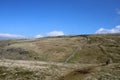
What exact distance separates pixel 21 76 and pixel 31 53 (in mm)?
105549

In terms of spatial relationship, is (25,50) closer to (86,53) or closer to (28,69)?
(86,53)

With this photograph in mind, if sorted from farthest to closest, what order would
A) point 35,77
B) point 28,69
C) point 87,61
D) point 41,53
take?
point 41,53, point 87,61, point 28,69, point 35,77

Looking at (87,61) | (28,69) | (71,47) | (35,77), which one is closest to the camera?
(35,77)

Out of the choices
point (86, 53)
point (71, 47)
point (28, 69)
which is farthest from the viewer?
point (71, 47)

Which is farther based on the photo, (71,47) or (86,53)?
(71,47)

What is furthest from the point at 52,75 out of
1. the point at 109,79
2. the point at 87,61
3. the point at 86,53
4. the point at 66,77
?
the point at 86,53

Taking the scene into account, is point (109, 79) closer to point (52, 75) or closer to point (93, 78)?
point (93, 78)

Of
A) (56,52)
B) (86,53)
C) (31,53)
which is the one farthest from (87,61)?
(31,53)

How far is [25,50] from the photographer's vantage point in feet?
515

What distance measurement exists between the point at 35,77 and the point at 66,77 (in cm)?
727

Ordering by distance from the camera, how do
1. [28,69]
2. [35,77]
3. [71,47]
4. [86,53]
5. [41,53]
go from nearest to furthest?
[35,77] → [28,69] → [86,53] → [41,53] → [71,47]

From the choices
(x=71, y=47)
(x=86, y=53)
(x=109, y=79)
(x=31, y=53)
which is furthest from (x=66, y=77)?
(x=71, y=47)

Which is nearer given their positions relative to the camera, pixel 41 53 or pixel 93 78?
pixel 93 78

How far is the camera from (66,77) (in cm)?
4581
